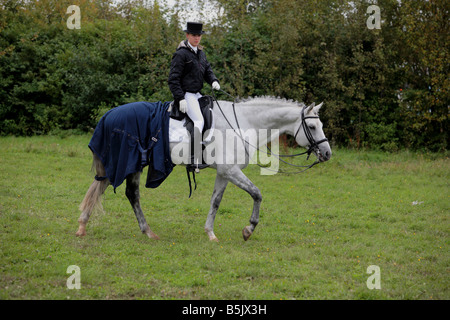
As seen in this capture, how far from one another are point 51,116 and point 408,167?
1470 cm

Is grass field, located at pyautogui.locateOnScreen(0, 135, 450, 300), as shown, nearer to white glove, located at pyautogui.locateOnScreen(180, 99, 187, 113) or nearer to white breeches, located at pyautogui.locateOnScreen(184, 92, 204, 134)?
white breeches, located at pyautogui.locateOnScreen(184, 92, 204, 134)

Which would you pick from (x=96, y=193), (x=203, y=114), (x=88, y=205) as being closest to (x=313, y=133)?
(x=203, y=114)

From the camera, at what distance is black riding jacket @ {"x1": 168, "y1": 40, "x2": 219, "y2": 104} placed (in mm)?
6785

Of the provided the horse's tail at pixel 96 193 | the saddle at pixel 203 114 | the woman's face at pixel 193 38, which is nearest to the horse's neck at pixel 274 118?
the saddle at pixel 203 114

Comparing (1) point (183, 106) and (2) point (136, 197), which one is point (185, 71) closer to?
A: (1) point (183, 106)

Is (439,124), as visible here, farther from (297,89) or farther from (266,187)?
(266,187)

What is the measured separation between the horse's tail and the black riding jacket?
1.70m

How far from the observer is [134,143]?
6852mm

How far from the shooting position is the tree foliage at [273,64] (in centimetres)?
1680

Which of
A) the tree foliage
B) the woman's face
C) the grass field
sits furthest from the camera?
the tree foliage

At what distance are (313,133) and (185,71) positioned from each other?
2263 millimetres

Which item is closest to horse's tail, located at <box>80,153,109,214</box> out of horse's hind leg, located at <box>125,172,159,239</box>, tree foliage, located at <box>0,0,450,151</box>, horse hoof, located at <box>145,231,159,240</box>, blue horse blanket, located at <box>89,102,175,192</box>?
blue horse blanket, located at <box>89,102,175,192</box>

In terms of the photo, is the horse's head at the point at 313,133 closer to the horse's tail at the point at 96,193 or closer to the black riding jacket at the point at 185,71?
the black riding jacket at the point at 185,71

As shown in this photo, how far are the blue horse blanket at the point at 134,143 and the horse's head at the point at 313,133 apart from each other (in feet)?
7.06
